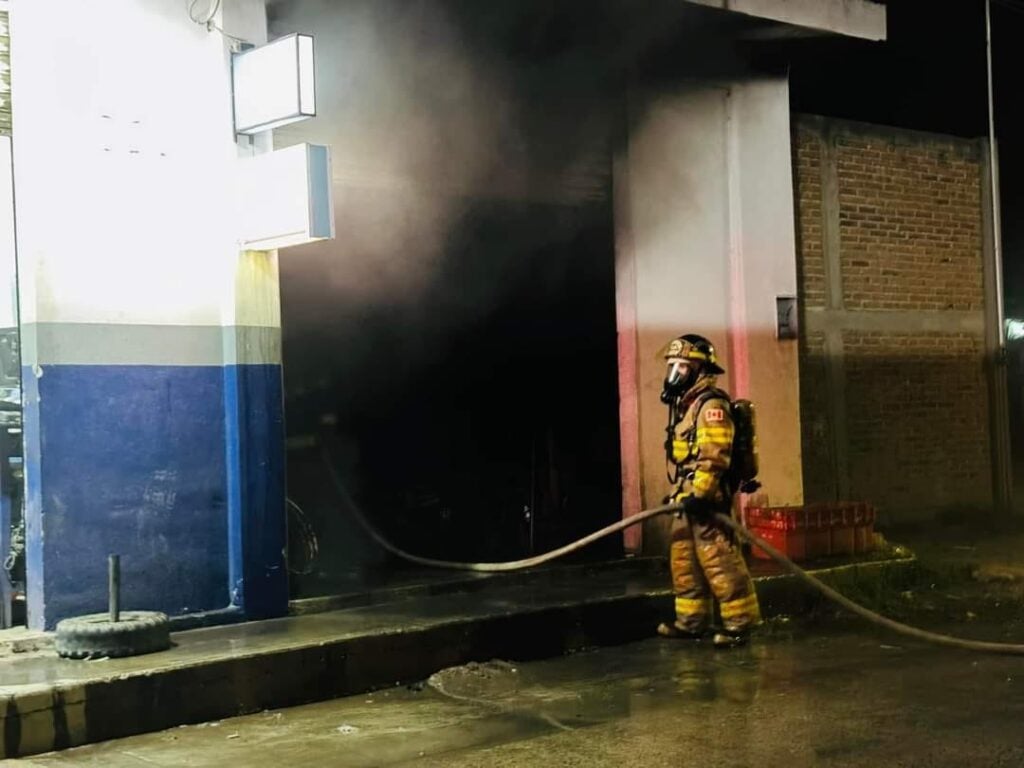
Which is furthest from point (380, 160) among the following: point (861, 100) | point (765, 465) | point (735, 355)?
point (861, 100)

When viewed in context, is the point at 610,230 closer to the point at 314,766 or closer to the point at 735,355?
the point at 735,355

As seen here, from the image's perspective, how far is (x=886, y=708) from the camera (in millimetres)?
6129

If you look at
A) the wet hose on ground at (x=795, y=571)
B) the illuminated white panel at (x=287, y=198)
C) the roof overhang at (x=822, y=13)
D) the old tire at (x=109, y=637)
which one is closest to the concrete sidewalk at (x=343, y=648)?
the old tire at (x=109, y=637)

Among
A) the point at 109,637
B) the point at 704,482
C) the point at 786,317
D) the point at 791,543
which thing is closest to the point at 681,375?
the point at 704,482

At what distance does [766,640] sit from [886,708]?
6.94 feet

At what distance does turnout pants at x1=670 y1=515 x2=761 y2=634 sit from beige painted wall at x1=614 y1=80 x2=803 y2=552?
211 cm

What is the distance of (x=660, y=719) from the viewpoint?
6.07 m

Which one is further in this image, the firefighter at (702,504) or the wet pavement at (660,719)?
the firefighter at (702,504)

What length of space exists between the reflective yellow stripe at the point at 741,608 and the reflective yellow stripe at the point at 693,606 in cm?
18

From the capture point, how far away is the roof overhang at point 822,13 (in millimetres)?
10094

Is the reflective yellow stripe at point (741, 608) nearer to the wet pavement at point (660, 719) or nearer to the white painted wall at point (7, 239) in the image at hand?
the wet pavement at point (660, 719)

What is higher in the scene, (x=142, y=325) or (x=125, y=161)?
(x=125, y=161)

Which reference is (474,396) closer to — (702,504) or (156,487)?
(702,504)

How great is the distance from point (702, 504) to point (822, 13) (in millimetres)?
5174
